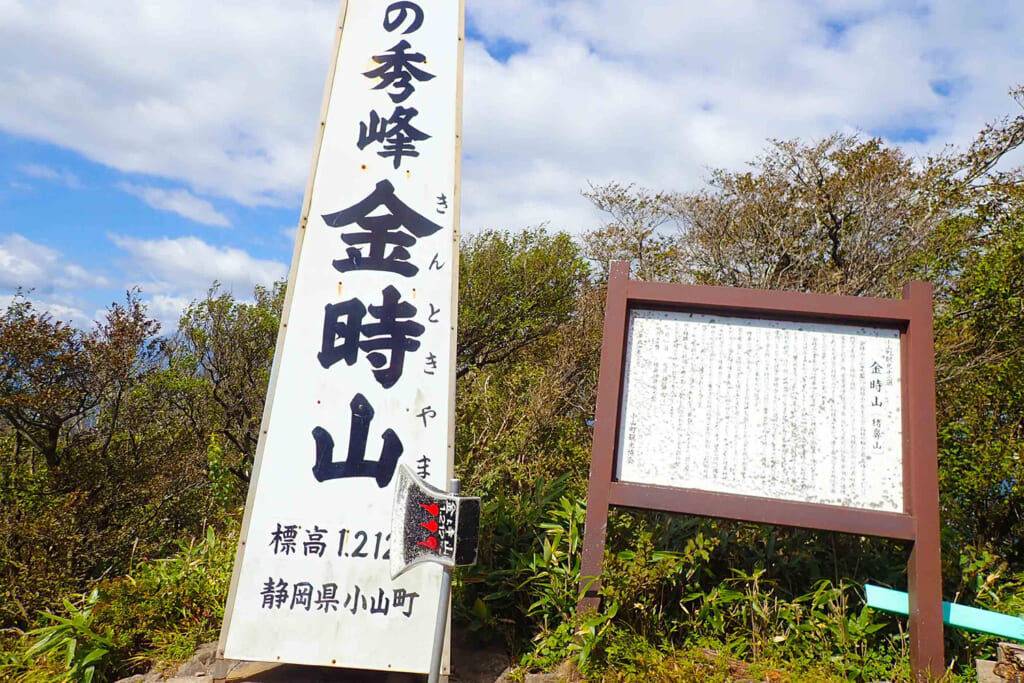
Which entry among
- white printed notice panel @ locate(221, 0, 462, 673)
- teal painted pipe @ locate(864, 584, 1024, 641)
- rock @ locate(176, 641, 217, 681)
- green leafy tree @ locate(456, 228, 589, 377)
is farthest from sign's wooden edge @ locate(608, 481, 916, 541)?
green leafy tree @ locate(456, 228, 589, 377)

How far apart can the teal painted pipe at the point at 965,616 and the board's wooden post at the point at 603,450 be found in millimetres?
1487

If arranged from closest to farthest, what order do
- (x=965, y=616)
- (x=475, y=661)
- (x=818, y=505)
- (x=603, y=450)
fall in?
(x=965, y=616) < (x=818, y=505) < (x=603, y=450) < (x=475, y=661)

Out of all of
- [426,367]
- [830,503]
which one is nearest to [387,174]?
[426,367]

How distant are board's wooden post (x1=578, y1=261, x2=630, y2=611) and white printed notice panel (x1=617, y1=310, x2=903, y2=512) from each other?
4.0 inches

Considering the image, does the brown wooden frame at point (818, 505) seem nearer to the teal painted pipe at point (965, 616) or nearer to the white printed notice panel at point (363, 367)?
the teal painted pipe at point (965, 616)

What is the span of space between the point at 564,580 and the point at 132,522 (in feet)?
16.5

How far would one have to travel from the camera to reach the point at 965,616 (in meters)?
3.75

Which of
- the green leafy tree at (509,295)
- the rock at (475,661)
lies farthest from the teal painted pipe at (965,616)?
the green leafy tree at (509,295)

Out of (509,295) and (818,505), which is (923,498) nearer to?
(818,505)

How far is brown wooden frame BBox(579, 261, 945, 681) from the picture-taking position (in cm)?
375

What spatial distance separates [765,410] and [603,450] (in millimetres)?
976

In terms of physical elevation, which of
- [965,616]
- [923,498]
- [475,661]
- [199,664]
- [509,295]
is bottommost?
[199,664]

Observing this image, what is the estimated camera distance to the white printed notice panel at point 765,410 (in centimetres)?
397

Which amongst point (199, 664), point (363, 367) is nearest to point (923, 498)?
point (363, 367)
